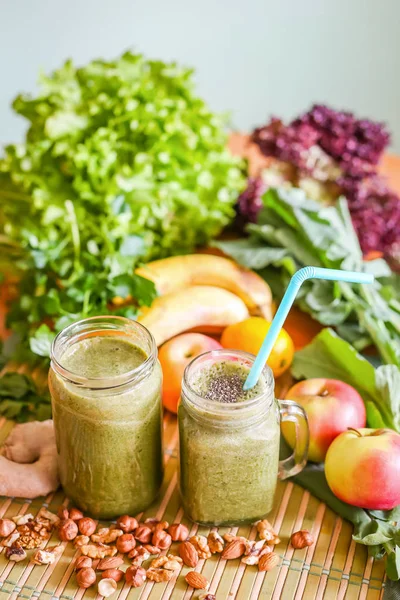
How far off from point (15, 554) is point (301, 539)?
1.43ft

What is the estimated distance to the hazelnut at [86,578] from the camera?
1.06 meters

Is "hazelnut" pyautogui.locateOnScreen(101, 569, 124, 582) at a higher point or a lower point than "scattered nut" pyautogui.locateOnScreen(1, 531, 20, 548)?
higher

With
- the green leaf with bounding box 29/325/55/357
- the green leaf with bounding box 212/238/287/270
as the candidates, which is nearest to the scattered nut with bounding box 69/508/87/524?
the green leaf with bounding box 29/325/55/357

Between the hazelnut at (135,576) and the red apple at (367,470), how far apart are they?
333 millimetres

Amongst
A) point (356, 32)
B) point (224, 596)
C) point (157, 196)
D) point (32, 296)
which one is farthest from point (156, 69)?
point (224, 596)

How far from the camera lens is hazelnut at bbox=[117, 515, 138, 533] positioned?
115 centimetres

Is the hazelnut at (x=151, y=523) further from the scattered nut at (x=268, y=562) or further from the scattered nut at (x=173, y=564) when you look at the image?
the scattered nut at (x=268, y=562)

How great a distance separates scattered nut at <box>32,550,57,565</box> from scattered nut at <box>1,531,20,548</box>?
0.05 metres

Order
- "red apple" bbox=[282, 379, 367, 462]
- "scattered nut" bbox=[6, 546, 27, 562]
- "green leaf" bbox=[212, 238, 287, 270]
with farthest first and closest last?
"green leaf" bbox=[212, 238, 287, 270] < "red apple" bbox=[282, 379, 367, 462] < "scattered nut" bbox=[6, 546, 27, 562]

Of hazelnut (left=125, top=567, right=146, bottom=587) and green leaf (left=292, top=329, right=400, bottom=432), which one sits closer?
hazelnut (left=125, top=567, right=146, bottom=587)

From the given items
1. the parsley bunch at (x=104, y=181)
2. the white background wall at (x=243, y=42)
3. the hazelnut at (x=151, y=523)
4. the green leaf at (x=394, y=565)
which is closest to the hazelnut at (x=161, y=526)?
the hazelnut at (x=151, y=523)

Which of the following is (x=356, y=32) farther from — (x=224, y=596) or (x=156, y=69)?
(x=224, y=596)

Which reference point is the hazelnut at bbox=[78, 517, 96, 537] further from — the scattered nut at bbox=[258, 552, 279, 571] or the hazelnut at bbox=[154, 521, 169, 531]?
the scattered nut at bbox=[258, 552, 279, 571]

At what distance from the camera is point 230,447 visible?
1063 millimetres
